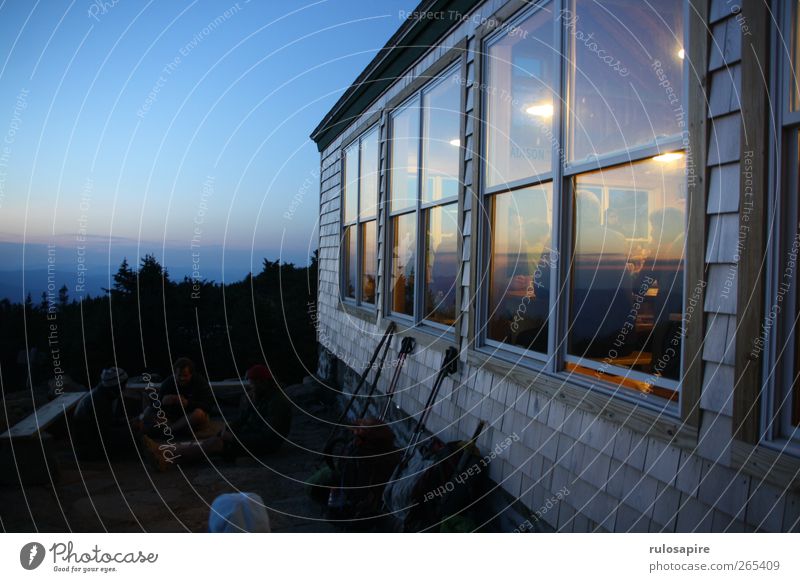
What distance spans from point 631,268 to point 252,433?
4.59 metres

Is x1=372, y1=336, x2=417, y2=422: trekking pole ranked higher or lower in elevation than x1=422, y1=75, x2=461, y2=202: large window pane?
lower

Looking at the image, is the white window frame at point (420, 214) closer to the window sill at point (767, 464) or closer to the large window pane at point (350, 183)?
the large window pane at point (350, 183)

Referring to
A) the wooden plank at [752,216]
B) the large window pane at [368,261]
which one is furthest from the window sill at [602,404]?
the large window pane at [368,261]

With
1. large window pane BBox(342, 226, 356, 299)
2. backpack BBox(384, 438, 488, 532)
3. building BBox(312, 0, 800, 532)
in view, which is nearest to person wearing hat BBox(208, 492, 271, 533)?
backpack BBox(384, 438, 488, 532)

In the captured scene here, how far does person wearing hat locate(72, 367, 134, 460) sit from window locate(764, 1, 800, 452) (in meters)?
5.63

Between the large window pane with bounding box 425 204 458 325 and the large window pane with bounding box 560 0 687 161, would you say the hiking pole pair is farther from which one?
the large window pane with bounding box 560 0 687 161

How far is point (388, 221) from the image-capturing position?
6.75m

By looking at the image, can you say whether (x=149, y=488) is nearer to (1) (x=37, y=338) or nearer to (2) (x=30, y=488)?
(2) (x=30, y=488)

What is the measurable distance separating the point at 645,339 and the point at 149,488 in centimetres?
444

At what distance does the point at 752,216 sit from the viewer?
218 centimetres

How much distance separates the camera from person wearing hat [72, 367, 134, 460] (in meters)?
6.09

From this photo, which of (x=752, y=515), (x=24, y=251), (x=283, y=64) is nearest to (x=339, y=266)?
(x=283, y=64)

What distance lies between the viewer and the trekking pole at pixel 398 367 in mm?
5664
